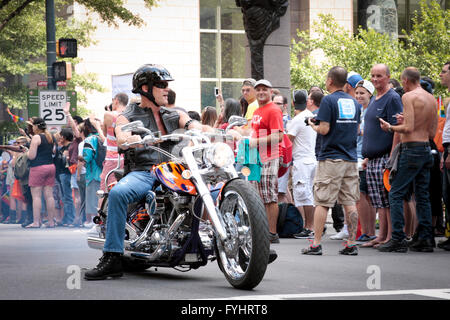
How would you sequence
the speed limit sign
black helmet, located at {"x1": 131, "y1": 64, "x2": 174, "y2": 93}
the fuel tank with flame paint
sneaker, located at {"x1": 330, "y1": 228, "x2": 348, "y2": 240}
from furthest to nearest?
the speed limit sign < sneaker, located at {"x1": 330, "y1": 228, "x2": 348, "y2": 240} < black helmet, located at {"x1": 131, "y1": 64, "x2": 174, "y2": 93} < the fuel tank with flame paint

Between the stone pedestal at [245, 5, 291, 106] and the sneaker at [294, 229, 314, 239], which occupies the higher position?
the stone pedestal at [245, 5, 291, 106]

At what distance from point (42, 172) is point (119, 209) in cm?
1040

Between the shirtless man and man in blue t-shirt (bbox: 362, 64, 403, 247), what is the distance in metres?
0.35

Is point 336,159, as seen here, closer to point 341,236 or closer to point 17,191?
point 341,236

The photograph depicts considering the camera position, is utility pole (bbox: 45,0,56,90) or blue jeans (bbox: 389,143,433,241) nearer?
blue jeans (bbox: 389,143,433,241)

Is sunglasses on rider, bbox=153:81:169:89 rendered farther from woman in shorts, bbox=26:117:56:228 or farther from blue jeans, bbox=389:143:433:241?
woman in shorts, bbox=26:117:56:228

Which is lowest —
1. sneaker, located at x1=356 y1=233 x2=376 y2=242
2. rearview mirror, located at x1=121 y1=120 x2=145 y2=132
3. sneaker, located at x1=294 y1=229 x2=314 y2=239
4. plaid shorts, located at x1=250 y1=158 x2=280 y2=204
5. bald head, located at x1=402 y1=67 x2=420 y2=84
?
sneaker, located at x1=294 y1=229 x2=314 y2=239

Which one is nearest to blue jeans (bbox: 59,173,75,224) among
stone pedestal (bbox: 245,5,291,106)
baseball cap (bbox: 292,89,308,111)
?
stone pedestal (bbox: 245,5,291,106)

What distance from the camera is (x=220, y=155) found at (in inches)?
283

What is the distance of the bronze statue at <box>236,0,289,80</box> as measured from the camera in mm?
16562

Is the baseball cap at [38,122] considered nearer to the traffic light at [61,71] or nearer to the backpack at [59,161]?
the backpack at [59,161]

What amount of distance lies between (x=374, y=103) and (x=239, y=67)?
3544 centimetres
